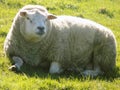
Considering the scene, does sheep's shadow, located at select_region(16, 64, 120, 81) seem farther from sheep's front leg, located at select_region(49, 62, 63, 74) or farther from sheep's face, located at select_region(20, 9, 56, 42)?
sheep's face, located at select_region(20, 9, 56, 42)

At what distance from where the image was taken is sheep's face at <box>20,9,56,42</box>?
26.4ft

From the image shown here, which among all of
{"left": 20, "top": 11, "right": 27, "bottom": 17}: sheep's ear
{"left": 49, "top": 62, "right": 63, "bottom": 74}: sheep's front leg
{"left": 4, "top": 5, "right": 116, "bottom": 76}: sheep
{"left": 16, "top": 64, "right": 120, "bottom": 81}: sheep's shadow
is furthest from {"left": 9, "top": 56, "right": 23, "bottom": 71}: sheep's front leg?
{"left": 20, "top": 11, "right": 27, "bottom": 17}: sheep's ear

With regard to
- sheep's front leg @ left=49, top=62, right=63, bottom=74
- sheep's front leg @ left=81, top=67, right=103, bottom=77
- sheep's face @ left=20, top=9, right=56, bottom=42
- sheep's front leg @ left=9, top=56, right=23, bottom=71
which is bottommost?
sheep's front leg @ left=81, top=67, right=103, bottom=77

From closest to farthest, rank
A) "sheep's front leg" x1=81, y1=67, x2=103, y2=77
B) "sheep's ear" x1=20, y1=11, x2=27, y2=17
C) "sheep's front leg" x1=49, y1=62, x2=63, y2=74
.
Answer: "sheep's ear" x1=20, y1=11, x2=27, y2=17 < "sheep's front leg" x1=49, y1=62, x2=63, y2=74 < "sheep's front leg" x1=81, y1=67, x2=103, y2=77

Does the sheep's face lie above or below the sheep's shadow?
above

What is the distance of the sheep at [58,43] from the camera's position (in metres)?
8.40

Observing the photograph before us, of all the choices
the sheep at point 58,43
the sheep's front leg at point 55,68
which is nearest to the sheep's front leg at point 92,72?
the sheep at point 58,43

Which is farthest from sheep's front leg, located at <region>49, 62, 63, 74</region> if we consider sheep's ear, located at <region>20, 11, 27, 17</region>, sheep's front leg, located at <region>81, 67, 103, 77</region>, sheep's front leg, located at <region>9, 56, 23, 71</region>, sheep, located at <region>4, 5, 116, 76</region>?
sheep's ear, located at <region>20, 11, 27, 17</region>

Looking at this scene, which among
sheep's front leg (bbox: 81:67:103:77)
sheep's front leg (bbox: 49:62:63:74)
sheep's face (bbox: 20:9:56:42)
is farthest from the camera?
sheep's front leg (bbox: 81:67:103:77)

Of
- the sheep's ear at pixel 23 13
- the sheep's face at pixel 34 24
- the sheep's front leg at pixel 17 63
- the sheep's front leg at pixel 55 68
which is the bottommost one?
the sheep's front leg at pixel 55 68

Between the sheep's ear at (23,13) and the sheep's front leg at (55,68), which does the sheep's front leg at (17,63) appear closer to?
the sheep's front leg at (55,68)

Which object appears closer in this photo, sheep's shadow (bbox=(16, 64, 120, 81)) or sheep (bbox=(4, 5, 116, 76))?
sheep's shadow (bbox=(16, 64, 120, 81))

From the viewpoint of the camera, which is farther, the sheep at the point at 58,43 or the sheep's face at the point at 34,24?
the sheep at the point at 58,43

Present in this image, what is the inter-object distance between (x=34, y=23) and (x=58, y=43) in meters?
0.88
